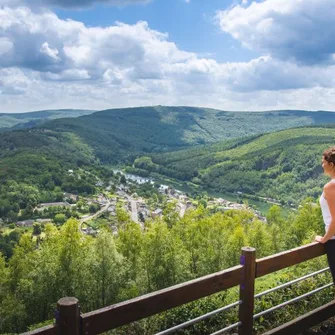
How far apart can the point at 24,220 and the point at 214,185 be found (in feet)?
261

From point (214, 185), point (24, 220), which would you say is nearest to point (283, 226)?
point (24, 220)

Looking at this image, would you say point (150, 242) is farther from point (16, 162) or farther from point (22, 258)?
point (16, 162)

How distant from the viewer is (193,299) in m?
3.97

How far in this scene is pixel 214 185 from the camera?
484ft

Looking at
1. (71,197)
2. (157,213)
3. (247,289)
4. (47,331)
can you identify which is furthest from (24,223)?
(47,331)

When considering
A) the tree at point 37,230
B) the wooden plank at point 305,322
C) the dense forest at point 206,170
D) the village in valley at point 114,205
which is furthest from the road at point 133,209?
the wooden plank at point 305,322

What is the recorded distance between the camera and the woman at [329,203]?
4695 millimetres

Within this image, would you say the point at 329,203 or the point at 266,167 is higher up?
the point at 329,203

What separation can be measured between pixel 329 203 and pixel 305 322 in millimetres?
1914

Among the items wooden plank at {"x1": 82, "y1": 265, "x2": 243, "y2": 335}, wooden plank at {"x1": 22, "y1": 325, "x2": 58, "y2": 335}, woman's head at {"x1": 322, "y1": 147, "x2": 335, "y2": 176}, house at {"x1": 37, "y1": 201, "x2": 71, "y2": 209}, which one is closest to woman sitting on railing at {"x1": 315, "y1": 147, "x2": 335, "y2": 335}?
woman's head at {"x1": 322, "y1": 147, "x2": 335, "y2": 176}

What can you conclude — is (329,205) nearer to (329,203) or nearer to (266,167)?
(329,203)

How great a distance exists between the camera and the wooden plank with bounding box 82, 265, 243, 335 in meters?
3.28

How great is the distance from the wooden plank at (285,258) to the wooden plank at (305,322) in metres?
0.90

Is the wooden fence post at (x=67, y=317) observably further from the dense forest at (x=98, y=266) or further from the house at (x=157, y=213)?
the house at (x=157, y=213)
